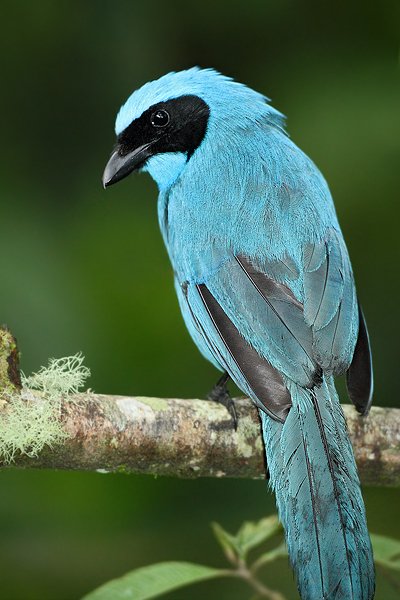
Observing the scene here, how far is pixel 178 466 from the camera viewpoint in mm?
4043

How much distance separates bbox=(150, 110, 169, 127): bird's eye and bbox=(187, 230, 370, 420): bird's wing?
0.97 metres

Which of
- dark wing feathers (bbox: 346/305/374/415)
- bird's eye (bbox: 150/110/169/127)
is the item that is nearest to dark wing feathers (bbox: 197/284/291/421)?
dark wing feathers (bbox: 346/305/374/415)

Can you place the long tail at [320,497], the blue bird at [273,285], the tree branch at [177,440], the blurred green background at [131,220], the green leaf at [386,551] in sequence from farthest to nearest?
1. the blurred green background at [131,220]
2. the green leaf at [386,551]
3. the tree branch at [177,440]
4. the blue bird at [273,285]
5. the long tail at [320,497]

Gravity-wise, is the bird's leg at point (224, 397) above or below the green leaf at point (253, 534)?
above

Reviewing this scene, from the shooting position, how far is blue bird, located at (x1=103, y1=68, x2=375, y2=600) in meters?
3.51

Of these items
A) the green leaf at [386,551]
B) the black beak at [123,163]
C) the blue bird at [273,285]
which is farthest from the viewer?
the black beak at [123,163]

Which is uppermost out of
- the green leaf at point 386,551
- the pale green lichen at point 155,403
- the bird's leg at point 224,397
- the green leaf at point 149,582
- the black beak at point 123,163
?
the black beak at point 123,163

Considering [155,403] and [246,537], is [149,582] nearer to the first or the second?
[246,537]

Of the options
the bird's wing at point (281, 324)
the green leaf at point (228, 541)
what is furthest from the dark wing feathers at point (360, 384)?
the green leaf at point (228, 541)

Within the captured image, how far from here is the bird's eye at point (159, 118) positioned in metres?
4.98

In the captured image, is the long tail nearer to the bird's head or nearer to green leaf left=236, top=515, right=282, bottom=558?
green leaf left=236, top=515, right=282, bottom=558

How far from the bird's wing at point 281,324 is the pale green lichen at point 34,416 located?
2.14 feet

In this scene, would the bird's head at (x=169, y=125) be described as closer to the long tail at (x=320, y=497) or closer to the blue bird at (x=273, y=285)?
the blue bird at (x=273, y=285)

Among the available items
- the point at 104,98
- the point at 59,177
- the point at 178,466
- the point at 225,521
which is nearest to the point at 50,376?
the point at 178,466
